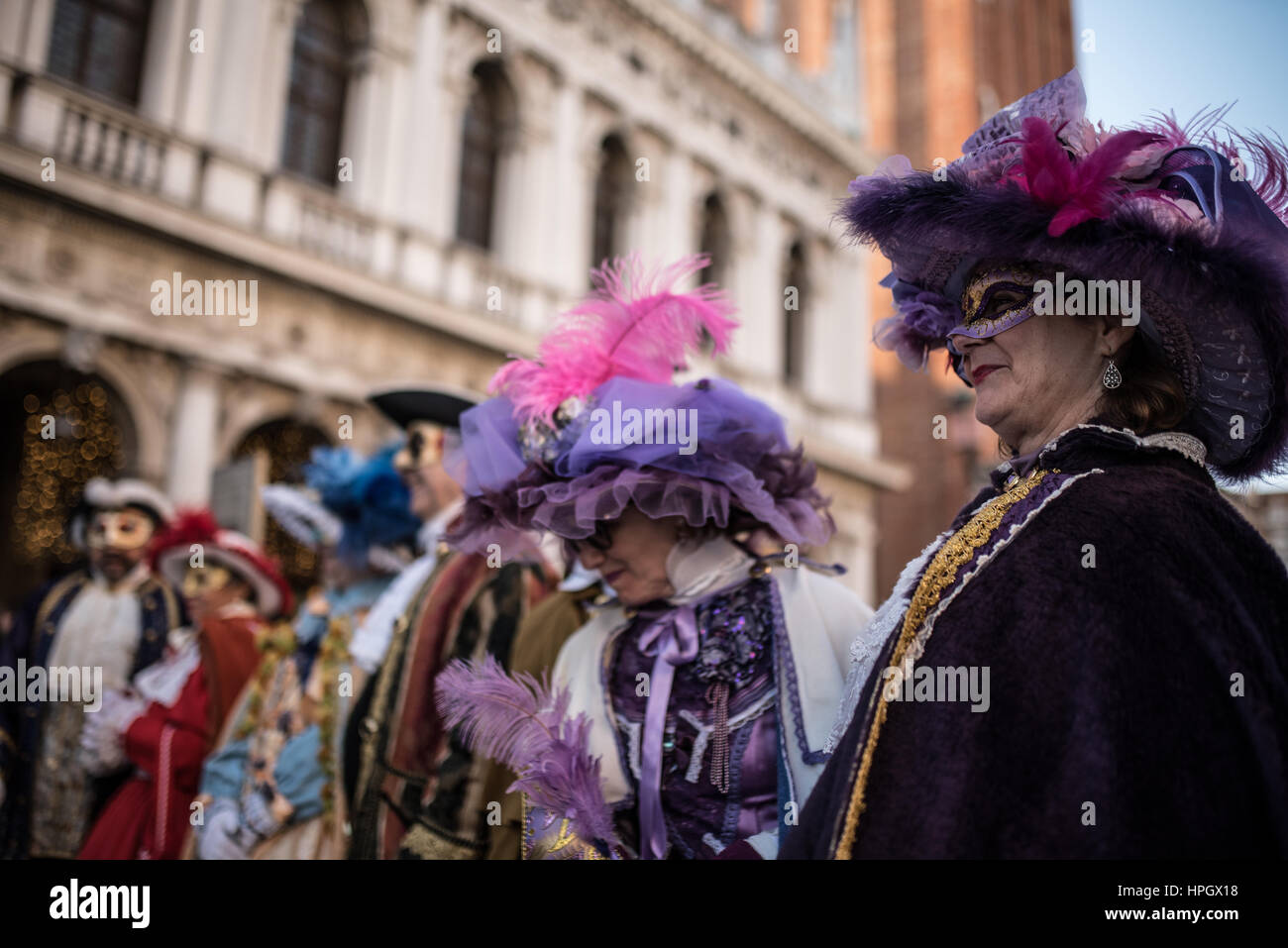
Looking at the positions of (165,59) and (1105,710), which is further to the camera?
(165,59)

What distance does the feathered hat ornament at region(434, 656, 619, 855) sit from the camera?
200 centimetres

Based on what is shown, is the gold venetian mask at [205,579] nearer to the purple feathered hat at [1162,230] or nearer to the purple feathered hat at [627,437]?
the purple feathered hat at [627,437]

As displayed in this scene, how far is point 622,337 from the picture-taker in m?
2.38

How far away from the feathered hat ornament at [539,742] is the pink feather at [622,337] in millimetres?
643

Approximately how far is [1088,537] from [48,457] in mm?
11026

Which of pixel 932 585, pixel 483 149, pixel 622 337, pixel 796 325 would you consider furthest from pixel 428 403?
pixel 796 325

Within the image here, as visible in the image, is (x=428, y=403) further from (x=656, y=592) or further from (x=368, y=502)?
(x=656, y=592)

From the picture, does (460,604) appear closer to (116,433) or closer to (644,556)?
(644,556)

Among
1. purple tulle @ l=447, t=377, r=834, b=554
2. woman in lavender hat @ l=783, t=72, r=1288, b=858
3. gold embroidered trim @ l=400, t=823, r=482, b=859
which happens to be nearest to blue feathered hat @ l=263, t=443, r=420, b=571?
gold embroidered trim @ l=400, t=823, r=482, b=859

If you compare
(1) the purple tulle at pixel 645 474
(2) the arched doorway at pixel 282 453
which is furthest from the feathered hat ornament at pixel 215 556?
(2) the arched doorway at pixel 282 453

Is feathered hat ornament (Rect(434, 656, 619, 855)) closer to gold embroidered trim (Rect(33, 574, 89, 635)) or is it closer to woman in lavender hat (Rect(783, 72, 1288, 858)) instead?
woman in lavender hat (Rect(783, 72, 1288, 858))

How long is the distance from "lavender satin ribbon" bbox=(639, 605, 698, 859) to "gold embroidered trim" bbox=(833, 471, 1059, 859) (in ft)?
2.78

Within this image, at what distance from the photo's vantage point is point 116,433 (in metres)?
9.38
